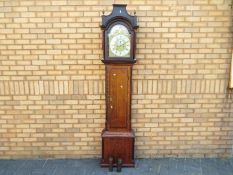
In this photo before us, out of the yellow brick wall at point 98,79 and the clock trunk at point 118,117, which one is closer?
the clock trunk at point 118,117

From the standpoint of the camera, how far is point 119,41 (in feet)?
14.1

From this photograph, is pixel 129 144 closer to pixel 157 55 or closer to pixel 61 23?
pixel 157 55

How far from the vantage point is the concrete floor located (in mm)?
4695

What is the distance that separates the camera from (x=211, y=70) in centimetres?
481

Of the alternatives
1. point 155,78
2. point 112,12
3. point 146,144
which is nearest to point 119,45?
point 112,12

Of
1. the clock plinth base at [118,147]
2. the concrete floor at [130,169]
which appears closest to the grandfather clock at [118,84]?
the clock plinth base at [118,147]

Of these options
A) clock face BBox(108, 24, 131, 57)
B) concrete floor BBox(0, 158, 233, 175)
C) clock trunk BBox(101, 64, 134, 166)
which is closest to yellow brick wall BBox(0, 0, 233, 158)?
concrete floor BBox(0, 158, 233, 175)

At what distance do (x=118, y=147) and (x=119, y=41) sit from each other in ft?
5.17

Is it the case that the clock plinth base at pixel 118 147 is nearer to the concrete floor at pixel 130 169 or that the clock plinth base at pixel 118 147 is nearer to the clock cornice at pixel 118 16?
the concrete floor at pixel 130 169

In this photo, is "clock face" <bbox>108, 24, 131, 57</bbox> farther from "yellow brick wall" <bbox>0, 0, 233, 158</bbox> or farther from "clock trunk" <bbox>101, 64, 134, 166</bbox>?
"yellow brick wall" <bbox>0, 0, 233, 158</bbox>

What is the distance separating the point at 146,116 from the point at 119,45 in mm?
1287

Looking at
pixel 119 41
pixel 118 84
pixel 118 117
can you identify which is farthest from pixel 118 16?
pixel 118 117

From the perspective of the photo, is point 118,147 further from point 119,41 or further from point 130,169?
point 119,41

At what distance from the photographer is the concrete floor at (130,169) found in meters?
4.70
